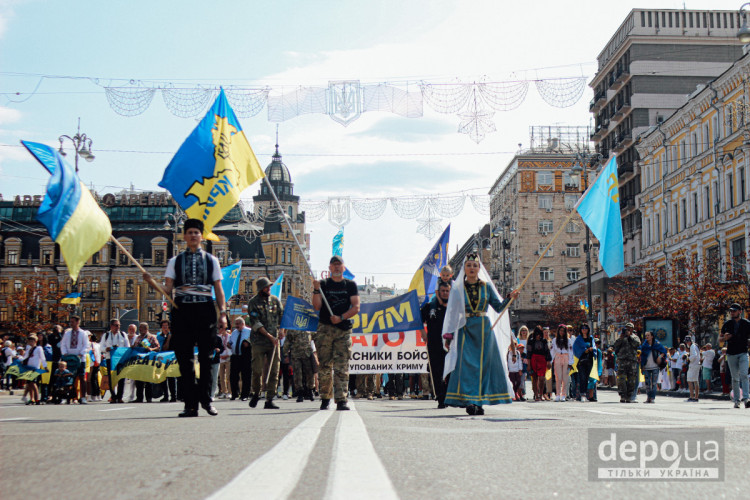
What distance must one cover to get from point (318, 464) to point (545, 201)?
314 feet

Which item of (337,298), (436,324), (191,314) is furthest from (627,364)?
(191,314)

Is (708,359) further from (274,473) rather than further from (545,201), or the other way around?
(545,201)

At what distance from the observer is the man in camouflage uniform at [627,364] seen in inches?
767

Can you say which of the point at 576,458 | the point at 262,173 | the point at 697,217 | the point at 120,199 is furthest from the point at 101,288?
the point at 576,458

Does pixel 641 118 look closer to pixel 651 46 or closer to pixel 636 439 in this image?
pixel 651 46

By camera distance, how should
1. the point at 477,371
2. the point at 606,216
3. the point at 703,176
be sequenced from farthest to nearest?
the point at 703,176
the point at 606,216
the point at 477,371

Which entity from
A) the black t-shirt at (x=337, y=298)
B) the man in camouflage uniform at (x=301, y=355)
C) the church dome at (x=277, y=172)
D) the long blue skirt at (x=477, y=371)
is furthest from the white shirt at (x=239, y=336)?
the church dome at (x=277, y=172)

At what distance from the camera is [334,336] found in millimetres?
10711

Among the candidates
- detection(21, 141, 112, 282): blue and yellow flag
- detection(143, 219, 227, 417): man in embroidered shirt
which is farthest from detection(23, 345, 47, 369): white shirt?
detection(143, 219, 227, 417): man in embroidered shirt

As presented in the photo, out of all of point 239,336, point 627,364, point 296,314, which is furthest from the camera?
point 627,364

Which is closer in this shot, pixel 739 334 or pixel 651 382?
pixel 739 334

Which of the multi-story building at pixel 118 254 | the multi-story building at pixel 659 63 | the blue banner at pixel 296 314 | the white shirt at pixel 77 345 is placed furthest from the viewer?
the multi-story building at pixel 118 254

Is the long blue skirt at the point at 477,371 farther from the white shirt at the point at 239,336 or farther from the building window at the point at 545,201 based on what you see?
the building window at the point at 545,201

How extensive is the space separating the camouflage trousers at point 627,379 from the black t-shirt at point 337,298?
1043cm
